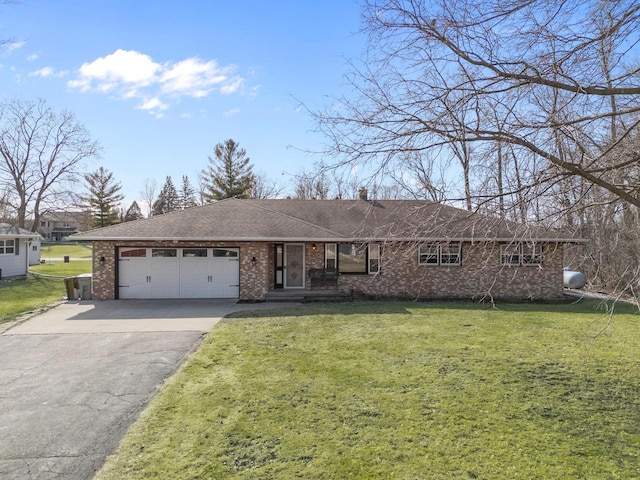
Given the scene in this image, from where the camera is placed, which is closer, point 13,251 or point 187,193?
point 13,251

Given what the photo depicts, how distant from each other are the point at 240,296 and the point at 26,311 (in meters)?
6.79

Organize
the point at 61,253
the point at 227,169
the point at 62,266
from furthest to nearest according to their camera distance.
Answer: the point at 61,253, the point at 227,169, the point at 62,266

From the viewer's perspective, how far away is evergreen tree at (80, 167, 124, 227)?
48.8 metres

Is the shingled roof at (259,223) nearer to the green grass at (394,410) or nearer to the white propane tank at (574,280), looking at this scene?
the green grass at (394,410)

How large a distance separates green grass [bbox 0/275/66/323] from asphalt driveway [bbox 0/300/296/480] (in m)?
1.30

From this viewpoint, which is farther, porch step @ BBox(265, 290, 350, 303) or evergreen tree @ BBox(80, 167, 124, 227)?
evergreen tree @ BBox(80, 167, 124, 227)

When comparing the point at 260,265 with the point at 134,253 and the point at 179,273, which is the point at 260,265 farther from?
the point at 134,253

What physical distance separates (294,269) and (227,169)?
1164 inches

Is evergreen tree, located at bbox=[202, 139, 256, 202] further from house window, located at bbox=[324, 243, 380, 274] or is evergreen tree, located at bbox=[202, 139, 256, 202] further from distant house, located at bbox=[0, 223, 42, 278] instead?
house window, located at bbox=[324, 243, 380, 274]

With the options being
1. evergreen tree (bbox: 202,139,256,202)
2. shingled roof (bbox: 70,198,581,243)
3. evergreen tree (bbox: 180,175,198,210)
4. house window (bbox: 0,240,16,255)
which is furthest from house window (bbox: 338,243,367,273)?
evergreen tree (bbox: 180,175,198,210)

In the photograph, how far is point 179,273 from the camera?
14.9m

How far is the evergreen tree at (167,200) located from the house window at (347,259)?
46254 millimetres

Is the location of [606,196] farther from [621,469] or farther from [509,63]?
[621,469]

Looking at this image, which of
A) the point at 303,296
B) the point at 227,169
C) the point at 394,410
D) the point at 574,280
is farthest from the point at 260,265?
the point at 227,169
